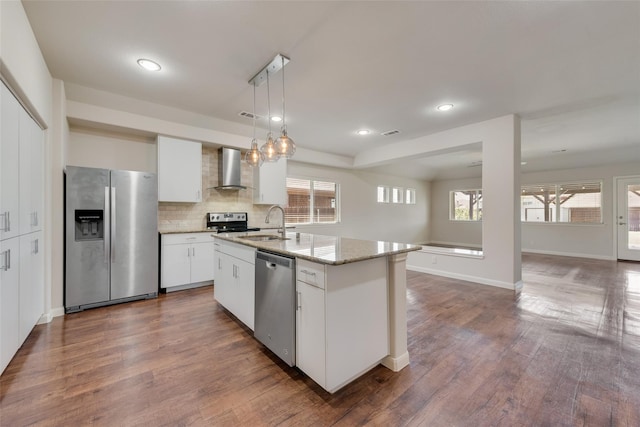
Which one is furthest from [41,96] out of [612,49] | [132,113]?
[612,49]

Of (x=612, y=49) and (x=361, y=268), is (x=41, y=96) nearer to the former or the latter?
(x=361, y=268)

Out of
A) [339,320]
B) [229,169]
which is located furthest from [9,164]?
[229,169]

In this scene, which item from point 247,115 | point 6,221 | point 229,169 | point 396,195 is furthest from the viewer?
point 396,195

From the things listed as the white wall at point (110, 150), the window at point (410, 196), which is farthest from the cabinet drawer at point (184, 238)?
the window at point (410, 196)

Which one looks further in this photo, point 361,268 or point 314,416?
point 361,268

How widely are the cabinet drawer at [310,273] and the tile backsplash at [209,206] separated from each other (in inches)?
123

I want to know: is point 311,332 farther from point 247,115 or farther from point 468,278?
point 468,278

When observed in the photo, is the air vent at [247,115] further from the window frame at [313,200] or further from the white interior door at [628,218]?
the white interior door at [628,218]

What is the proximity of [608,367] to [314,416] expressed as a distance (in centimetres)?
225

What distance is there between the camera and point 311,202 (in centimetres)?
636

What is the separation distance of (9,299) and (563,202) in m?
10.5

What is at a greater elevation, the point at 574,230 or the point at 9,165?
the point at 9,165

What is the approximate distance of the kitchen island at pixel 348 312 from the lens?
5.40 ft

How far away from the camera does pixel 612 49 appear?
7.73ft
